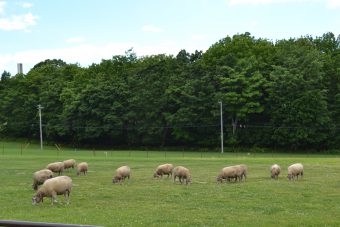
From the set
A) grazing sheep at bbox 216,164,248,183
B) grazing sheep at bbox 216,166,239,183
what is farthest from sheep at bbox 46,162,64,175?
grazing sheep at bbox 216,166,239,183

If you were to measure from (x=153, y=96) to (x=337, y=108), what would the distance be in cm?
3591

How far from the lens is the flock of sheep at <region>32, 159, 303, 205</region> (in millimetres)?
22375

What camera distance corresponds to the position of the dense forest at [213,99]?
93.7 meters

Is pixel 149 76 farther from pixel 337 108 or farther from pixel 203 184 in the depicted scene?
pixel 203 184

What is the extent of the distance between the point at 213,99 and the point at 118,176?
67.7m

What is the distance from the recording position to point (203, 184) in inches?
1209

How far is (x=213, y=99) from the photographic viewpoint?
98.8m

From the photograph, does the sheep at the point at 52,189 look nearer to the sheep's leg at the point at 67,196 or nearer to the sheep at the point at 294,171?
the sheep's leg at the point at 67,196

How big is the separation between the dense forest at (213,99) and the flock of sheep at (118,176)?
59.0m

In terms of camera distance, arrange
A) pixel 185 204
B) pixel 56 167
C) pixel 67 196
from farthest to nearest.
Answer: pixel 56 167
pixel 67 196
pixel 185 204

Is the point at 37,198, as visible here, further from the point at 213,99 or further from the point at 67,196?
the point at 213,99

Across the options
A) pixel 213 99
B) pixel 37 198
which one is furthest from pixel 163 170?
pixel 213 99

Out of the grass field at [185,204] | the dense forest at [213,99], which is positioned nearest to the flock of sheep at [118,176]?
the grass field at [185,204]

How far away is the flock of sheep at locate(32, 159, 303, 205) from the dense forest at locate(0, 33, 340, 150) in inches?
2322
